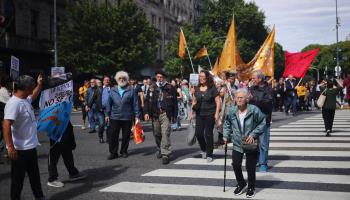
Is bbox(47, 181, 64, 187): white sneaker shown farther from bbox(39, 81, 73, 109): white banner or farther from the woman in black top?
the woman in black top

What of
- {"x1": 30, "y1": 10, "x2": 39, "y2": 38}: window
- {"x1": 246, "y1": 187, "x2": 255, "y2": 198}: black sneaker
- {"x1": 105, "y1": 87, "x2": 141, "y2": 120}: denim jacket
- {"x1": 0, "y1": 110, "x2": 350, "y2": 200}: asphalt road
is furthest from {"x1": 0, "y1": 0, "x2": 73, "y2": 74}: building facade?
{"x1": 246, "y1": 187, "x2": 255, "y2": 198}: black sneaker

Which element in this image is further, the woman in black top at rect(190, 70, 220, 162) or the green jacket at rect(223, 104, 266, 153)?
the woman in black top at rect(190, 70, 220, 162)

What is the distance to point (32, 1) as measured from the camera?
32344mm

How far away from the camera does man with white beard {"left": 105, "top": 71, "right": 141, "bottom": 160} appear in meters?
9.70

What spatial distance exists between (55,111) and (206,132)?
326 cm

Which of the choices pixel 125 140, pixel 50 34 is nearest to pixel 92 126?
pixel 125 140

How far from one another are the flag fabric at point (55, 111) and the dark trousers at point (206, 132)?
2.94 m

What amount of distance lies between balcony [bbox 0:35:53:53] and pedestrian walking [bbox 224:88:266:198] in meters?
24.9

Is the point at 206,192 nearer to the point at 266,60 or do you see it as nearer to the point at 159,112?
the point at 159,112

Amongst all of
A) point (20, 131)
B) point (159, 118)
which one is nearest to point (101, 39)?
point (159, 118)

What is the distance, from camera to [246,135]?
609cm

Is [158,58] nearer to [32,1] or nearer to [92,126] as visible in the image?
[32,1]

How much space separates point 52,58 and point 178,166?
27629 millimetres

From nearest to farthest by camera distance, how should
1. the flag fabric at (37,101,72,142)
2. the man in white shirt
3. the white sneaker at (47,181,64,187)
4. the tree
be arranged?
1. the man in white shirt
2. the flag fabric at (37,101,72,142)
3. the white sneaker at (47,181,64,187)
4. the tree
